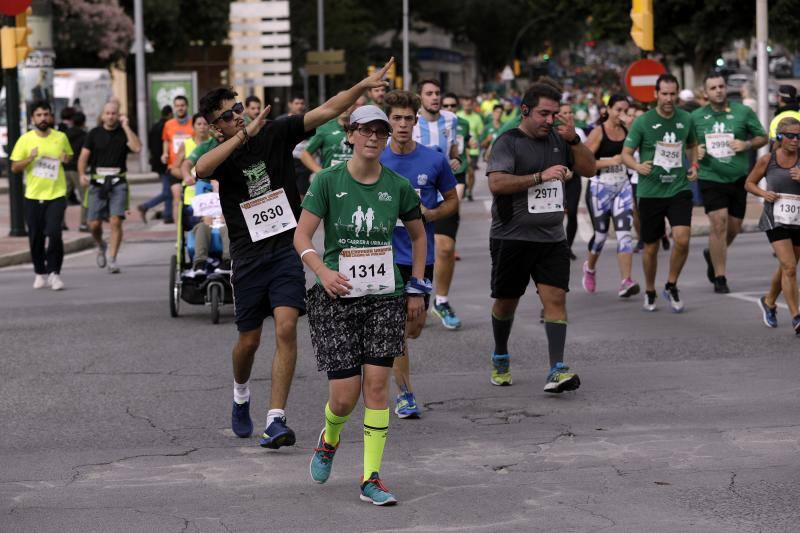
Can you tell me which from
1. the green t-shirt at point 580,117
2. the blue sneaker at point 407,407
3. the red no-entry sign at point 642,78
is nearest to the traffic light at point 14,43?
the green t-shirt at point 580,117

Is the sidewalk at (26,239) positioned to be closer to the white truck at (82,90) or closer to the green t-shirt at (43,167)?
the green t-shirt at (43,167)

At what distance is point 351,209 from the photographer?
6973 millimetres

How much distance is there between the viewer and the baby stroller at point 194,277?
42.4 feet

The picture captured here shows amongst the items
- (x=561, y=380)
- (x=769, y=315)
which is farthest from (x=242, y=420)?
(x=769, y=315)

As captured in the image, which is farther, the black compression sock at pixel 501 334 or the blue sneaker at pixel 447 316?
the blue sneaker at pixel 447 316

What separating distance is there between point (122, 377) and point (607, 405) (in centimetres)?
330

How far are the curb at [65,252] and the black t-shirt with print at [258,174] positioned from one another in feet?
37.7

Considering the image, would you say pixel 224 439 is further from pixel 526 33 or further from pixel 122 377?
pixel 526 33

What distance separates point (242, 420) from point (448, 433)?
1.05 m

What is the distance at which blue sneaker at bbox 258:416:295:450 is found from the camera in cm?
780

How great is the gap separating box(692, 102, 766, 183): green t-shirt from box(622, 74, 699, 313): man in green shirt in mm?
1222

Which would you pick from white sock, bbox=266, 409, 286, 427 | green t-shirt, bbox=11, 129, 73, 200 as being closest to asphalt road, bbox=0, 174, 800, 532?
white sock, bbox=266, 409, 286, 427

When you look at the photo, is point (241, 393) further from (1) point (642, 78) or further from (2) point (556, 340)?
(1) point (642, 78)

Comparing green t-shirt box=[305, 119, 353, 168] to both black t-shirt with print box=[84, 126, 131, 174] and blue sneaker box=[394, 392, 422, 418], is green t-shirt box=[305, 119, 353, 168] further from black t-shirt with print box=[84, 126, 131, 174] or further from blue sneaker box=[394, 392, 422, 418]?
blue sneaker box=[394, 392, 422, 418]
